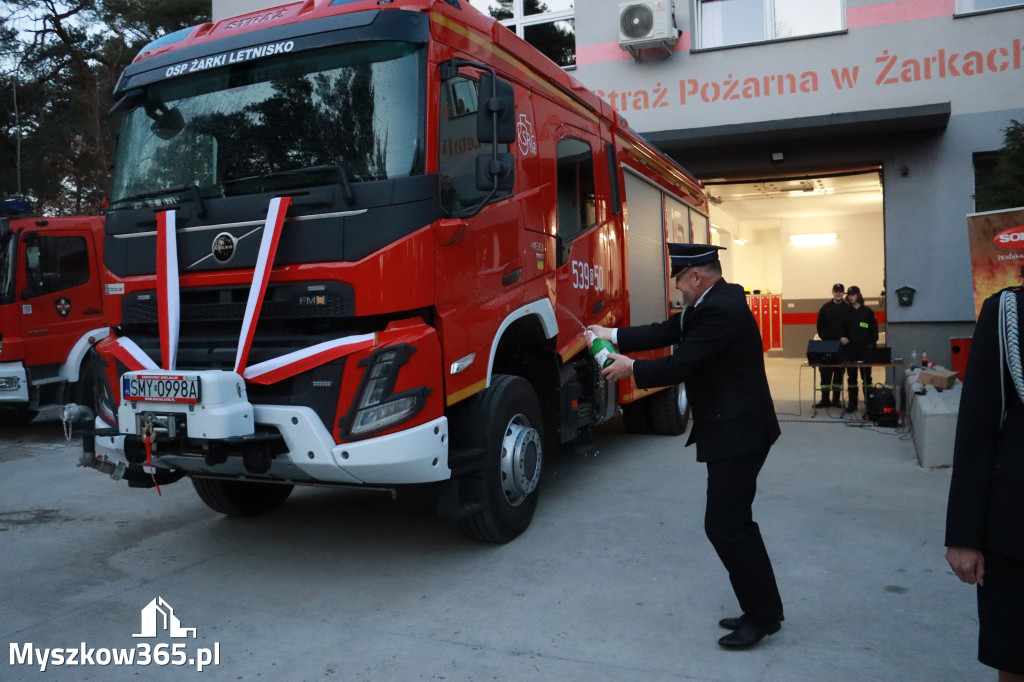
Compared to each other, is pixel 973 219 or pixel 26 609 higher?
pixel 973 219

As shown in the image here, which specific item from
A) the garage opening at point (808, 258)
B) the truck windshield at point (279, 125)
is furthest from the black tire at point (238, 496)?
the garage opening at point (808, 258)

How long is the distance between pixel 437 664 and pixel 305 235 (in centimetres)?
217

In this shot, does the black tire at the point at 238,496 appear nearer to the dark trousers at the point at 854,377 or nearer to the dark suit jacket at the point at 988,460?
the dark suit jacket at the point at 988,460

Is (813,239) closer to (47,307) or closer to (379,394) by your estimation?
(47,307)

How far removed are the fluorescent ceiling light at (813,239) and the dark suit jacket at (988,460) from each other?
20.2 metres

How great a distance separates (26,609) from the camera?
4.37 m

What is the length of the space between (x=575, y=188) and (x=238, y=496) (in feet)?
10.8

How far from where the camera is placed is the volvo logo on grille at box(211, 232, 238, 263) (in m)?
4.47

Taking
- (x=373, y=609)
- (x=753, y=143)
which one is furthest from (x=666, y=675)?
(x=753, y=143)

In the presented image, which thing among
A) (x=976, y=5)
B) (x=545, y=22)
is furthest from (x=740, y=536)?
(x=545, y=22)

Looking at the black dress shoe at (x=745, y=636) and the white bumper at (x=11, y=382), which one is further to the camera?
the white bumper at (x=11, y=382)

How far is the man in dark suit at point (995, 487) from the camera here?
2.10 m

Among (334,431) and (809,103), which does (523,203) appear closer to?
(334,431)

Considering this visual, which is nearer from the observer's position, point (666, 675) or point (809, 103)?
point (666, 675)
